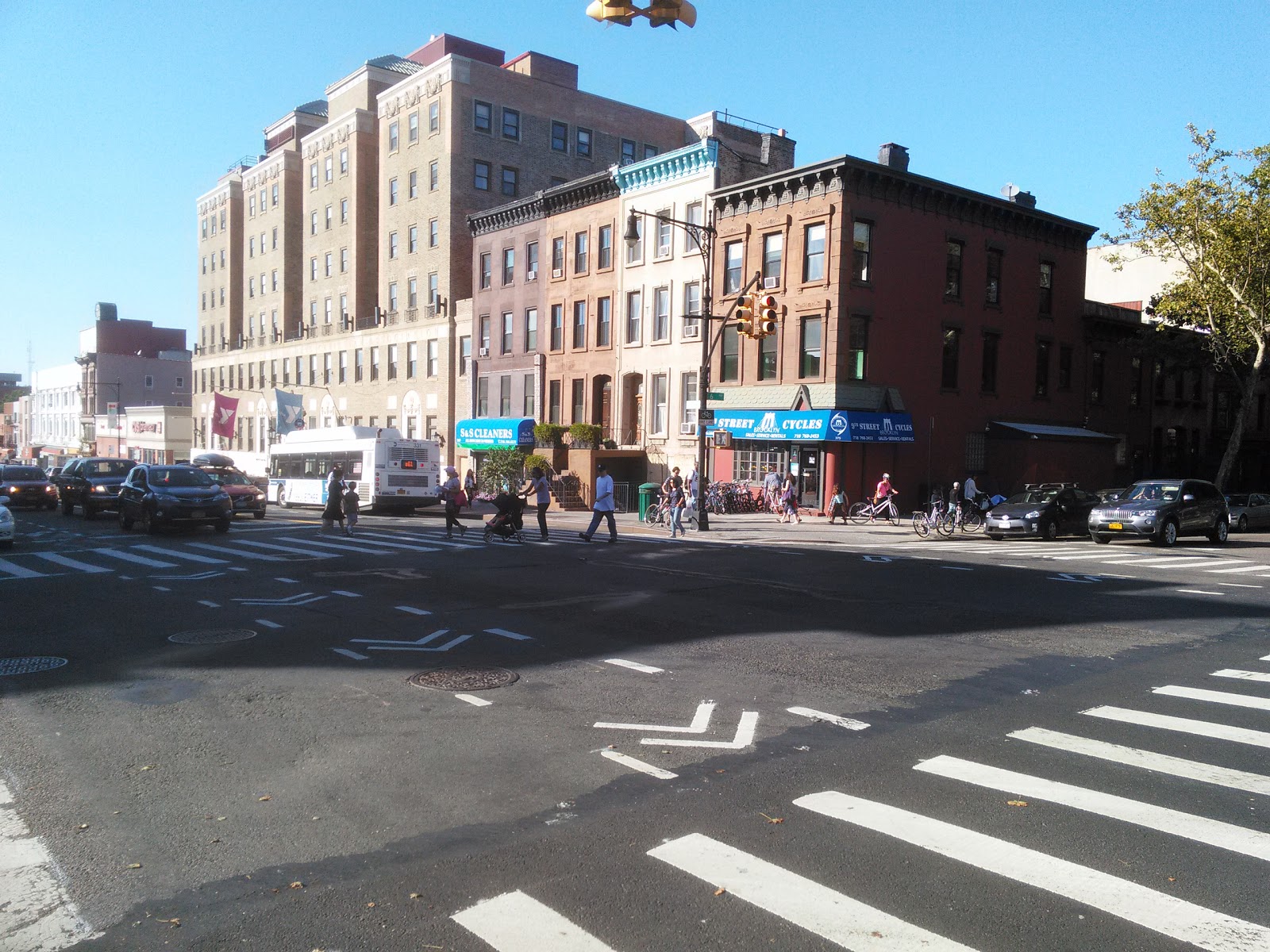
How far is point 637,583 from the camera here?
50.7 feet

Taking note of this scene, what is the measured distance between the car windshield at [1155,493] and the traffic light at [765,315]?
38.6 feet

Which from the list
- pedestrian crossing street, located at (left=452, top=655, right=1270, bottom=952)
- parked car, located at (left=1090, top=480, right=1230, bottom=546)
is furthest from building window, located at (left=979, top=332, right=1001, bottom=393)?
pedestrian crossing street, located at (left=452, top=655, right=1270, bottom=952)

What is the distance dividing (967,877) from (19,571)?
17.2m

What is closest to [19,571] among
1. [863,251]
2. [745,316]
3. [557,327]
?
[745,316]

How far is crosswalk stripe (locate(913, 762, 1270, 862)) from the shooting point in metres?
5.16

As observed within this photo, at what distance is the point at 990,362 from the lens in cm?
3775

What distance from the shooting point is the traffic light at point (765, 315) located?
22516 millimetres

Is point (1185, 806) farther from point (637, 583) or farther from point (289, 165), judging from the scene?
point (289, 165)

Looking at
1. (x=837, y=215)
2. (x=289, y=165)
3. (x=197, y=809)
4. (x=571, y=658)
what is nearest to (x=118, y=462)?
(x=837, y=215)

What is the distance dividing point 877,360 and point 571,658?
87.2 feet

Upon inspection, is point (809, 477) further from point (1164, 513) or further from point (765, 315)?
point (765, 315)

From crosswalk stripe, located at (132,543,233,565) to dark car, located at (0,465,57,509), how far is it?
16.9 metres

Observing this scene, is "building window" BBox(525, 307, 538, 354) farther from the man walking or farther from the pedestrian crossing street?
the pedestrian crossing street

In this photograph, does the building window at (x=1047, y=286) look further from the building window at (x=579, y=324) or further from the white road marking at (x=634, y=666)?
the white road marking at (x=634, y=666)
